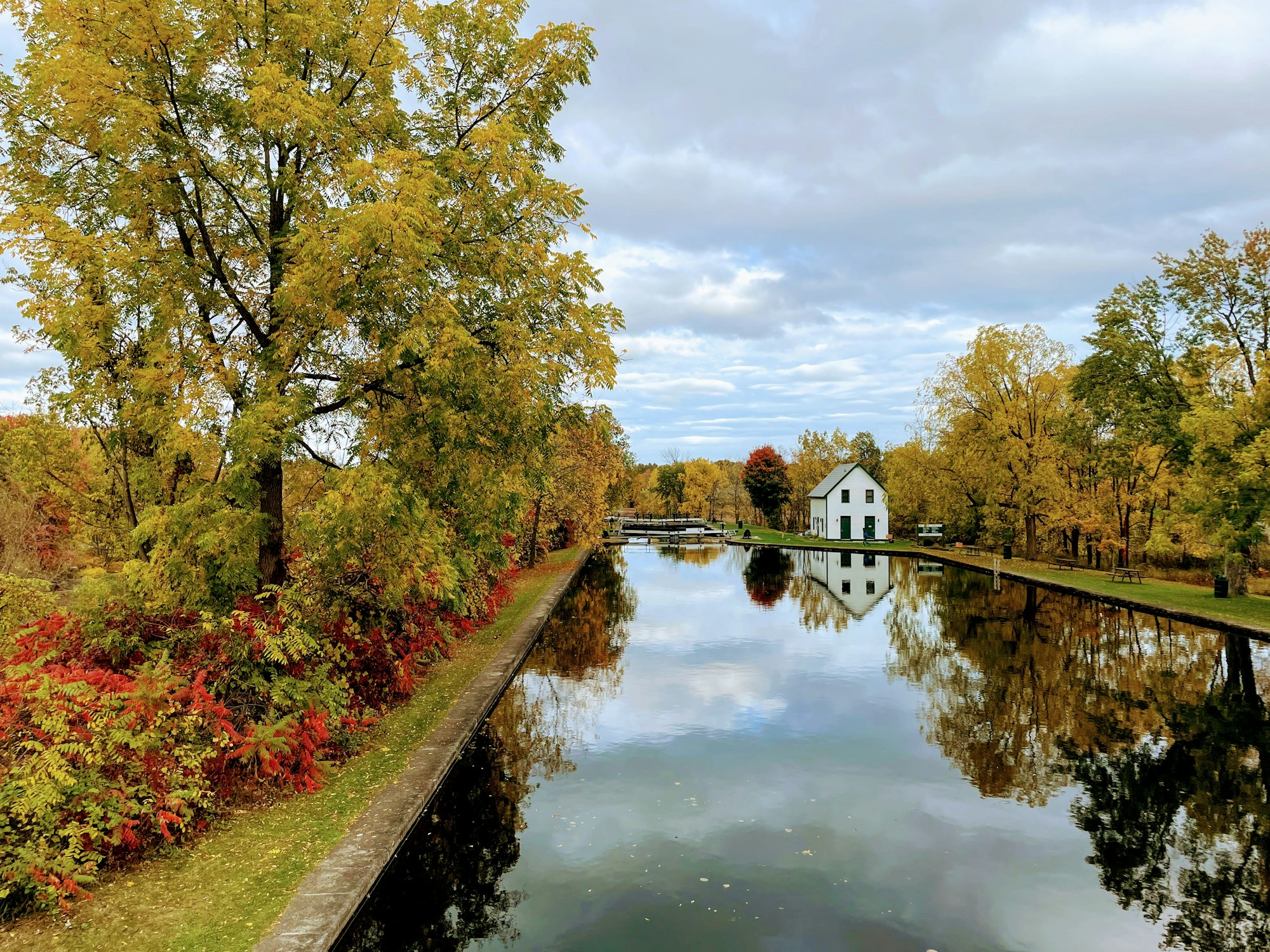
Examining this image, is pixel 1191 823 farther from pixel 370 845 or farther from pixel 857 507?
pixel 857 507

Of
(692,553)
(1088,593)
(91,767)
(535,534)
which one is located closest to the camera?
(91,767)

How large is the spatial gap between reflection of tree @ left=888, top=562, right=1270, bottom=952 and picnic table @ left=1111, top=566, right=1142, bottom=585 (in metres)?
8.97

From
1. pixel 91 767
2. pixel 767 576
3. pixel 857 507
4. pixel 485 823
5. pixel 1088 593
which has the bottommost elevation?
pixel 767 576

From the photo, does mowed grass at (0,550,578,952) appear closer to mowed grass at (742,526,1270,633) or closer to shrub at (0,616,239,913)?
shrub at (0,616,239,913)

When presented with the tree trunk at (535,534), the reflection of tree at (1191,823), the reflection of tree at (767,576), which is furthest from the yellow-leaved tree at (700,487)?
the reflection of tree at (1191,823)

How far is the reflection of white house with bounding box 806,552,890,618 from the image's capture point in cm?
3069

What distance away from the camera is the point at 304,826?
333 inches

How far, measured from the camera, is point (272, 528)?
12.1 meters

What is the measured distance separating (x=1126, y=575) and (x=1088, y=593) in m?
5.72

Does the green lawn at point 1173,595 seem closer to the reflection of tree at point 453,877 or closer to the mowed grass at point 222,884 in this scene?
the reflection of tree at point 453,877

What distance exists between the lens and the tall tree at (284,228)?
9.91 m

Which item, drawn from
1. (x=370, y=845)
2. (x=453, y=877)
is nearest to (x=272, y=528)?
(x=370, y=845)

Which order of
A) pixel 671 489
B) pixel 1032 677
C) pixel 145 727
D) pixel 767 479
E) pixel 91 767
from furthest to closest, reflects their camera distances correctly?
pixel 671 489
pixel 767 479
pixel 1032 677
pixel 145 727
pixel 91 767

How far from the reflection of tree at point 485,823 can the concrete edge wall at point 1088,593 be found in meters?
18.4
